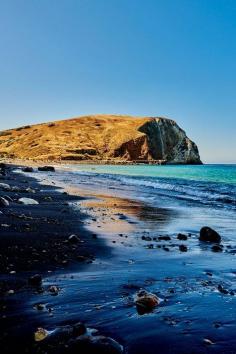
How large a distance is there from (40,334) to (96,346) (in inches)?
26.7

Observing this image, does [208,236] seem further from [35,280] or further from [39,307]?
[39,307]

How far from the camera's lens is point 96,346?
402 cm

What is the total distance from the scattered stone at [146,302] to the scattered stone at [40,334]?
4.35ft

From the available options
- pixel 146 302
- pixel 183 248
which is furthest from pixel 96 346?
pixel 183 248

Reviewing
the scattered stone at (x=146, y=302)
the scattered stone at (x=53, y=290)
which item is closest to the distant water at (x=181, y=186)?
the scattered stone at (x=146, y=302)

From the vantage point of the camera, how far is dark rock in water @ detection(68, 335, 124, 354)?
3967mm

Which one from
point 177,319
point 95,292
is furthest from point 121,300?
point 177,319

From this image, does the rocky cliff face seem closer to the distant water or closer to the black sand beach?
the distant water

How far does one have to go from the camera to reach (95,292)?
5.95 meters

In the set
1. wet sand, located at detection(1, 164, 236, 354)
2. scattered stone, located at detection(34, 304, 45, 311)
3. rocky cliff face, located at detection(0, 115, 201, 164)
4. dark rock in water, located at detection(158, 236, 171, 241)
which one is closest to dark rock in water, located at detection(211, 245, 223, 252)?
wet sand, located at detection(1, 164, 236, 354)

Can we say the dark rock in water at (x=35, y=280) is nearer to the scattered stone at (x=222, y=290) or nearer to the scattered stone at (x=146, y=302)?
the scattered stone at (x=146, y=302)

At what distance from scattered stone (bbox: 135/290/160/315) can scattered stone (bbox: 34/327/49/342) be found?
133cm

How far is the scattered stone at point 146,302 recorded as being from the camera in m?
5.28

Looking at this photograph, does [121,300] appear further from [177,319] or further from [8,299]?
[8,299]
